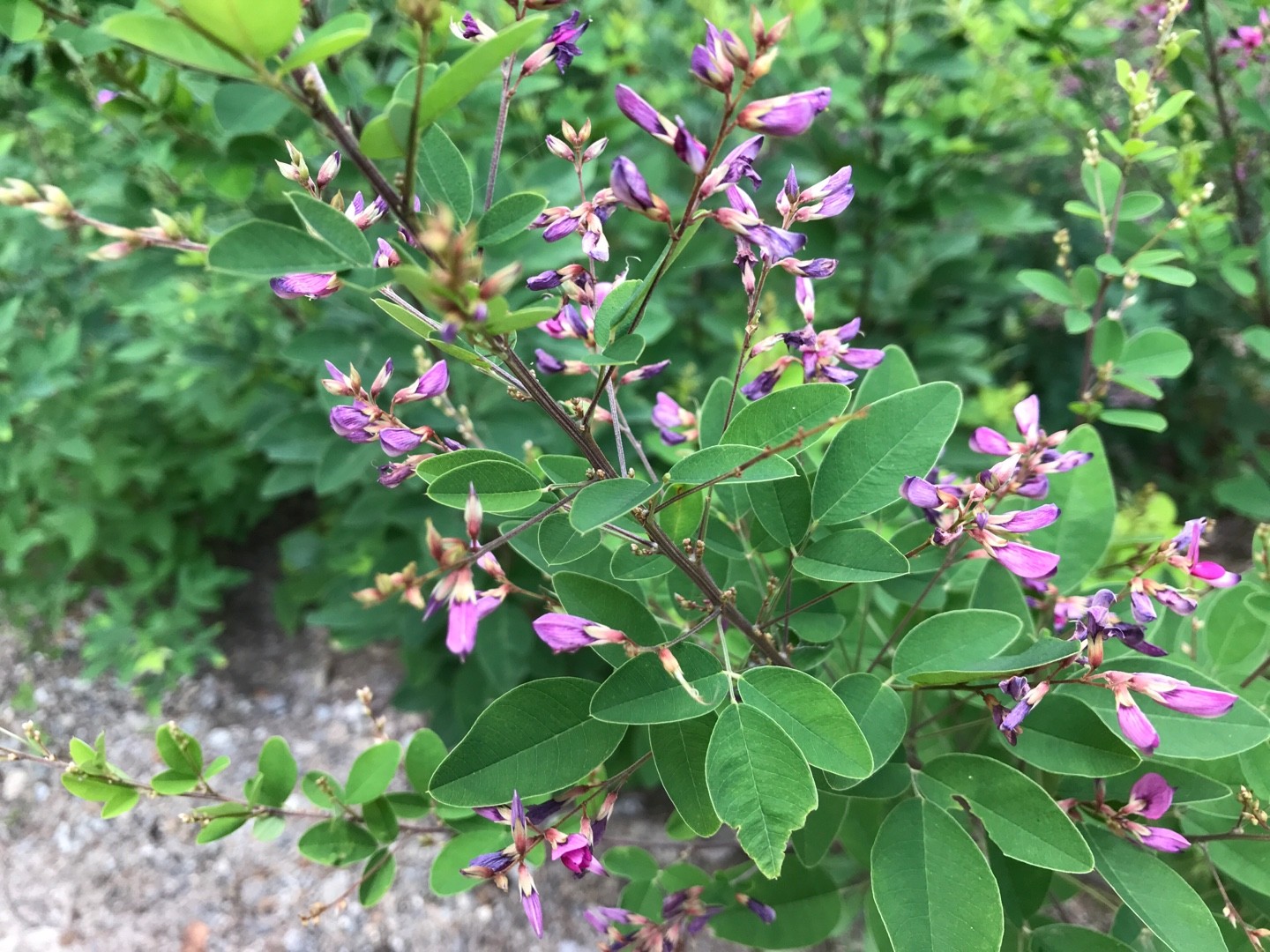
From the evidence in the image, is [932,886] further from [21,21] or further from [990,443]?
[21,21]

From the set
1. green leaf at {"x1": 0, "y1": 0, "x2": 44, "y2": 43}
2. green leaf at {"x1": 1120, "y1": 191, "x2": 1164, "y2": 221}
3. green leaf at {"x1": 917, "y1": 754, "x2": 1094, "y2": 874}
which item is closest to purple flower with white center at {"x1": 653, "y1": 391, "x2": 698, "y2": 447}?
green leaf at {"x1": 917, "y1": 754, "x2": 1094, "y2": 874}

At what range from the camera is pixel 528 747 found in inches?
28.4

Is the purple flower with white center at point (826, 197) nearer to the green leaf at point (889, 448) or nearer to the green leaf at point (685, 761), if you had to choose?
the green leaf at point (889, 448)

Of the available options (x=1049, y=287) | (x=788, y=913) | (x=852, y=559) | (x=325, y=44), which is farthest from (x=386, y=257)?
(x=1049, y=287)

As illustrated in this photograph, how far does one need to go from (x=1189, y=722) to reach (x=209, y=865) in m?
2.08

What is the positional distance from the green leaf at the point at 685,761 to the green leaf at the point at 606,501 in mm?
268

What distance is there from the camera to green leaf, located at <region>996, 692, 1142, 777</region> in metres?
0.72

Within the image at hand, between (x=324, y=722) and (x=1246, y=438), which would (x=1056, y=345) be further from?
(x=324, y=722)

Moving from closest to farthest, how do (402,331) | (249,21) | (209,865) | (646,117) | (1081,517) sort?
(249,21) < (646,117) < (1081,517) < (402,331) < (209,865)

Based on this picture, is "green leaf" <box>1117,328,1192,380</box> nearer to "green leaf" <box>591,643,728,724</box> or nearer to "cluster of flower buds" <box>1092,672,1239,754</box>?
"cluster of flower buds" <box>1092,672,1239,754</box>

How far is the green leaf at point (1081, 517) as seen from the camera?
3.18 feet

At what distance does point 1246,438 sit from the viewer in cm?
232

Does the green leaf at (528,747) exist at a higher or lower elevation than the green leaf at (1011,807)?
higher

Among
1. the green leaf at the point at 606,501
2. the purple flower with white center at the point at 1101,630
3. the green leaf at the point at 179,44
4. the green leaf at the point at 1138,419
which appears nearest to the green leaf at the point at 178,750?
the green leaf at the point at 606,501
